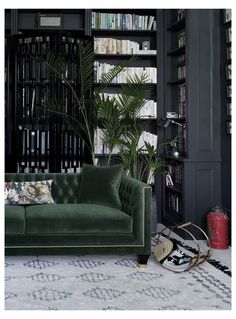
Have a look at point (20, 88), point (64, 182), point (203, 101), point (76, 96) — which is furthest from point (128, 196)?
point (20, 88)

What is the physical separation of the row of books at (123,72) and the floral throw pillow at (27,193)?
2.03 meters

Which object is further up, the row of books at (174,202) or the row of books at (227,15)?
the row of books at (227,15)

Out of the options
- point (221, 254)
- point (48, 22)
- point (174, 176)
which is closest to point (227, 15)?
point (174, 176)

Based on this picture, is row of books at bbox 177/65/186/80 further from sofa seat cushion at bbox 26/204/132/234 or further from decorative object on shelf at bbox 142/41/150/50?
sofa seat cushion at bbox 26/204/132/234

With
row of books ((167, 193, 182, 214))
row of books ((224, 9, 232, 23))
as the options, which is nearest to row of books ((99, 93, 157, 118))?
row of books ((167, 193, 182, 214))

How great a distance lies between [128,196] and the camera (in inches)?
168

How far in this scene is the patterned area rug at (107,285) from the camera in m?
3.04

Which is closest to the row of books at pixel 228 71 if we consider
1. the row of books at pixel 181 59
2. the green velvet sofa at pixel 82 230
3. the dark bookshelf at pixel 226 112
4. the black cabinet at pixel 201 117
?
the dark bookshelf at pixel 226 112

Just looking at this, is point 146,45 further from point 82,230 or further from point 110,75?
point 82,230

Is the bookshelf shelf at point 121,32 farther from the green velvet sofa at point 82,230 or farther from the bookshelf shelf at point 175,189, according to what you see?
the green velvet sofa at point 82,230

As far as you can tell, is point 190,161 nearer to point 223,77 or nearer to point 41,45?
point 223,77

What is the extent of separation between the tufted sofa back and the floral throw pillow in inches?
3.5

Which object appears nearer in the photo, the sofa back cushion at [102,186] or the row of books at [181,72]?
the sofa back cushion at [102,186]
